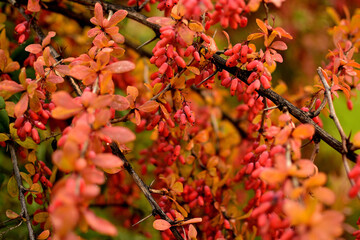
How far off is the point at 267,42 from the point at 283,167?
379mm

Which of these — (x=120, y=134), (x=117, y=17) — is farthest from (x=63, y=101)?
(x=117, y=17)

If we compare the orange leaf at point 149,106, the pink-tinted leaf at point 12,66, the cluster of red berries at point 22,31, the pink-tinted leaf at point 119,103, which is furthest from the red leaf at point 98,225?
the cluster of red berries at point 22,31

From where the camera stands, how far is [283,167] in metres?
0.51

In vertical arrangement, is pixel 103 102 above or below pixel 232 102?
above

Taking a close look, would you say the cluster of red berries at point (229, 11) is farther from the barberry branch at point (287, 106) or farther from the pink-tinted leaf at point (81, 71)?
the pink-tinted leaf at point (81, 71)

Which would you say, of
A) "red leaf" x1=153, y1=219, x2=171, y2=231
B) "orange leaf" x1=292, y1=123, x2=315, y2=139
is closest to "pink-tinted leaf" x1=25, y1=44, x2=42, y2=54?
"red leaf" x1=153, y1=219, x2=171, y2=231

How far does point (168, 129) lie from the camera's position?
0.94 m

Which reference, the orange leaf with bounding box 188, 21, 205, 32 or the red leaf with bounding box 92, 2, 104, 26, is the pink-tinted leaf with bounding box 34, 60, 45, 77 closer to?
the red leaf with bounding box 92, 2, 104, 26

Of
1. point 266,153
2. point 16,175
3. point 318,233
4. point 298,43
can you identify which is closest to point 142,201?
point 16,175

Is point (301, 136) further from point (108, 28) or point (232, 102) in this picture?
point (232, 102)

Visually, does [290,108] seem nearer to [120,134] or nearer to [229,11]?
[229,11]

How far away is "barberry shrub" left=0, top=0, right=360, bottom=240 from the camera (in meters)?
0.50

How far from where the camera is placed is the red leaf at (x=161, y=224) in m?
0.70

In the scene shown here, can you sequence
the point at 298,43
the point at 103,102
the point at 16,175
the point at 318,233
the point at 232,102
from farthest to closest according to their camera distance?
the point at 298,43 → the point at 232,102 → the point at 16,175 → the point at 103,102 → the point at 318,233
